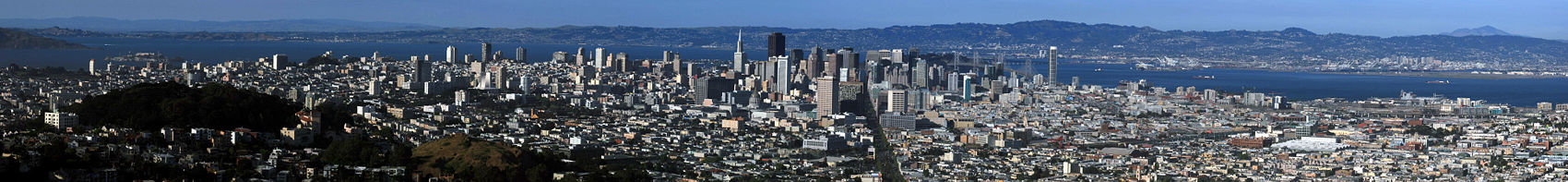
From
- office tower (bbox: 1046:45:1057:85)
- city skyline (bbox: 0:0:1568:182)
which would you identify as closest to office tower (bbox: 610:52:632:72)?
city skyline (bbox: 0:0:1568:182)

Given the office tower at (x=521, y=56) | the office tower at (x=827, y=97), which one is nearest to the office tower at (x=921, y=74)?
the office tower at (x=827, y=97)

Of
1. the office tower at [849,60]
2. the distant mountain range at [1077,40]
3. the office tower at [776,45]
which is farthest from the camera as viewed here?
the distant mountain range at [1077,40]

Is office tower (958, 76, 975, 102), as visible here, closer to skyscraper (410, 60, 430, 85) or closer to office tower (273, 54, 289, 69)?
skyscraper (410, 60, 430, 85)

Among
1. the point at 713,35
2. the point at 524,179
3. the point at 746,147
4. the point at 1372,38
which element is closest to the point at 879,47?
the point at 713,35

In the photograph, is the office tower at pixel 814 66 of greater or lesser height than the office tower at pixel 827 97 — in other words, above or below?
above

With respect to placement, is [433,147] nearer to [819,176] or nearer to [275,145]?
[275,145]

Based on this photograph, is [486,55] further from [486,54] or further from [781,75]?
[781,75]

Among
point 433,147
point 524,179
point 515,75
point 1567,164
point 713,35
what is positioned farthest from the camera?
point 713,35

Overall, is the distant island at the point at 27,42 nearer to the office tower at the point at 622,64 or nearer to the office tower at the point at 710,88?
the office tower at the point at 622,64
